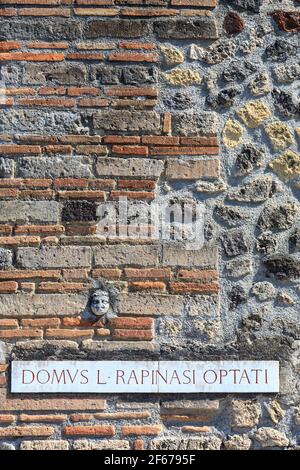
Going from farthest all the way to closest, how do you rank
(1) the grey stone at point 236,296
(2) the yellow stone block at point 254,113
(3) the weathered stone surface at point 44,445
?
(2) the yellow stone block at point 254,113, (1) the grey stone at point 236,296, (3) the weathered stone surface at point 44,445

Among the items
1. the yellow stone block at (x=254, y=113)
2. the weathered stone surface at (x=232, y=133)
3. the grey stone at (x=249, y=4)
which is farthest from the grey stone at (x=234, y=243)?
the grey stone at (x=249, y=4)

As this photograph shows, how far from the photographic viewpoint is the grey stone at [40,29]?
4.23 meters

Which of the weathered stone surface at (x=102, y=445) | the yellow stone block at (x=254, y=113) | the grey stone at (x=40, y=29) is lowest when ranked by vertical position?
the weathered stone surface at (x=102, y=445)

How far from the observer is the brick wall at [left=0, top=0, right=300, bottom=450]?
409 centimetres

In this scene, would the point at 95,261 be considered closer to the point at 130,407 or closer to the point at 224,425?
the point at 130,407

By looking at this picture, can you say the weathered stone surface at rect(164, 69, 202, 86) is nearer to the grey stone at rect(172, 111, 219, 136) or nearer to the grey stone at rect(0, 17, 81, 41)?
the grey stone at rect(172, 111, 219, 136)

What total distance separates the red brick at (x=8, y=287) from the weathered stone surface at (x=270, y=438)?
144cm

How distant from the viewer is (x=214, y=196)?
13.9ft

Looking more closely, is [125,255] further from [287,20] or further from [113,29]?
[287,20]

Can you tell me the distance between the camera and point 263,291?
13.7 ft

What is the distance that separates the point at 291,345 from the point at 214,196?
2.85 ft

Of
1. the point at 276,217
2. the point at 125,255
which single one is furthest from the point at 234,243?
the point at 125,255

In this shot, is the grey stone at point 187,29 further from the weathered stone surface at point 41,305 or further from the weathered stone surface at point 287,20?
the weathered stone surface at point 41,305

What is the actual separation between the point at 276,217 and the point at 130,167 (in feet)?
2.65
